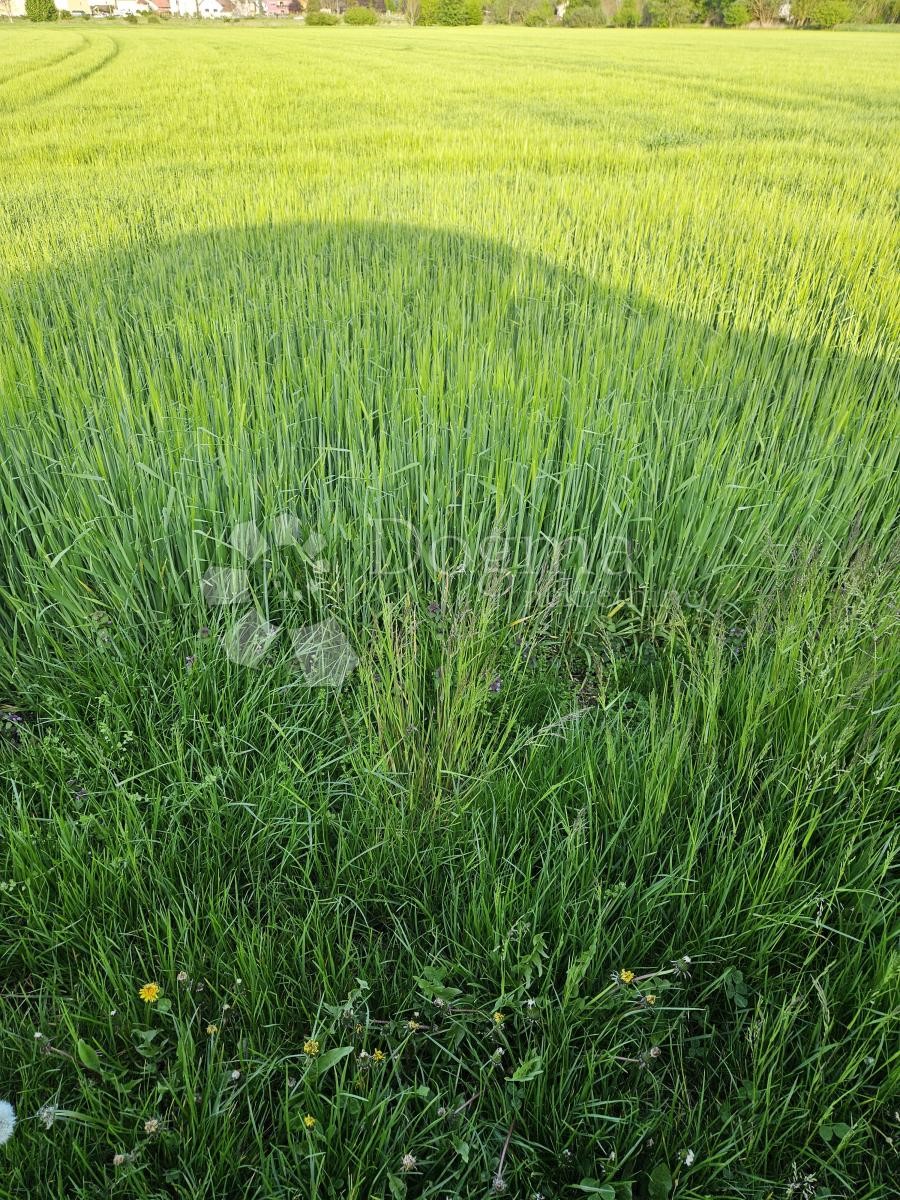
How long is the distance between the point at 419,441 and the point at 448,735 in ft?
2.77

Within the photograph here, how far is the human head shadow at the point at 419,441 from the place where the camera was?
1723 millimetres

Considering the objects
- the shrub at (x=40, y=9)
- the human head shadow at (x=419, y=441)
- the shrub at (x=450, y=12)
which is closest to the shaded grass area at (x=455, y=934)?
the human head shadow at (x=419, y=441)

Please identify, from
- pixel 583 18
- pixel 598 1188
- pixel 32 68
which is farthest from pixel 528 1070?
pixel 583 18

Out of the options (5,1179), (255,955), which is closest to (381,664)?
(255,955)

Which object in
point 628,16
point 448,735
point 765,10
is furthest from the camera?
point 628,16

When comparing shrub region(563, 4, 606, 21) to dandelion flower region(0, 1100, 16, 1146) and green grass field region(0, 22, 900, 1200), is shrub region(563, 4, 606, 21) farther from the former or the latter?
dandelion flower region(0, 1100, 16, 1146)

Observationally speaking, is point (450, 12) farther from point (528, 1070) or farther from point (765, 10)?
point (528, 1070)

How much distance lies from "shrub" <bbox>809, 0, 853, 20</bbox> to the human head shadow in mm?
52497

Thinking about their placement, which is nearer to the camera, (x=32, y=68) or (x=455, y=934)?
(x=455, y=934)

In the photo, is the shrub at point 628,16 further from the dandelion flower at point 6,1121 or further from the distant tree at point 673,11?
the dandelion flower at point 6,1121

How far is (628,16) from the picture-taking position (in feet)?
164

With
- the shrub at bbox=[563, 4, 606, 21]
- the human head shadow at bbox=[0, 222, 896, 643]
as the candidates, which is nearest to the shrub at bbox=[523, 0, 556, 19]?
the shrub at bbox=[563, 4, 606, 21]

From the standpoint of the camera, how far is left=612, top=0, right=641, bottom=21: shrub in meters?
Answer: 49.6

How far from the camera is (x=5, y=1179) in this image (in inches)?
31.1
